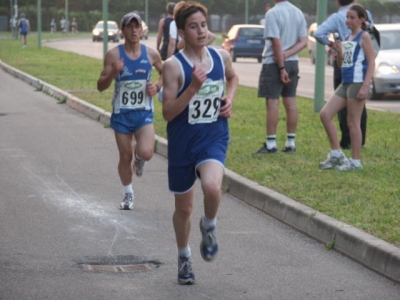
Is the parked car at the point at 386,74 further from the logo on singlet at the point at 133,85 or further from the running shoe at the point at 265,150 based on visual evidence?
the logo on singlet at the point at 133,85

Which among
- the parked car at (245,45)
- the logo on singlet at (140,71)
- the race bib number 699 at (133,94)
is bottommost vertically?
the parked car at (245,45)

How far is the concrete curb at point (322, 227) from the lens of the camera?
7012 millimetres

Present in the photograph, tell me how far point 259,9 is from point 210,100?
103 m

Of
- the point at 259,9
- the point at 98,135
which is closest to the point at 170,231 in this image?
the point at 98,135

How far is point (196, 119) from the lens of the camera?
6410 mm

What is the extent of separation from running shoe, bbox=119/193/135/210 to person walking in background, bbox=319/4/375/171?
7.86ft

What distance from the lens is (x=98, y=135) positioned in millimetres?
15609

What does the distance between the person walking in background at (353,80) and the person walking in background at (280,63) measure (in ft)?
3.88

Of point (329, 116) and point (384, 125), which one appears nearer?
point (329, 116)

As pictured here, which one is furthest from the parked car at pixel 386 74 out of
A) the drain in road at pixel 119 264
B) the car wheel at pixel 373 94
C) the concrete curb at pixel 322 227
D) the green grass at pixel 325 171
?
the drain in road at pixel 119 264

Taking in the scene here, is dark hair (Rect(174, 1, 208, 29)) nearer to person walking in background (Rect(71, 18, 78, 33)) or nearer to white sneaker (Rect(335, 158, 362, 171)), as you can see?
white sneaker (Rect(335, 158, 362, 171))

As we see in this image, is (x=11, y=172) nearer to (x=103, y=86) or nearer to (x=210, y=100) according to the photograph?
(x=103, y=86)

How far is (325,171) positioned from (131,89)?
97.9 inches

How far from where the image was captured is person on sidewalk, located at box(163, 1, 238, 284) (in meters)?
6.36
